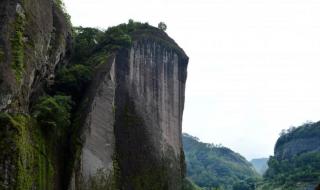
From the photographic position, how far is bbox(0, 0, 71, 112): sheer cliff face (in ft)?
58.3

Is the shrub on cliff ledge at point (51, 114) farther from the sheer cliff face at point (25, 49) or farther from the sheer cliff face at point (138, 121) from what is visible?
the sheer cliff face at point (138, 121)

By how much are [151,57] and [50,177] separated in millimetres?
12012

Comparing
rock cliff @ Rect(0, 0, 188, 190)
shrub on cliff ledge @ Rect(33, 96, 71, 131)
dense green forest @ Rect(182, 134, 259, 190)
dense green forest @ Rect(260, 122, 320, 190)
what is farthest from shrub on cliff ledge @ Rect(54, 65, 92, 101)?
dense green forest @ Rect(182, 134, 259, 190)

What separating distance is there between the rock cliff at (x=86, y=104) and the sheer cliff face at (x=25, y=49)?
4 cm

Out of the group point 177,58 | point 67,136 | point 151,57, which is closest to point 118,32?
point 151,57

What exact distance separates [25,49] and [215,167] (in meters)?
70.6

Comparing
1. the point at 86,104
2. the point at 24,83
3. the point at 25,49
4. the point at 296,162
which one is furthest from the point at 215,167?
the point at 24,83

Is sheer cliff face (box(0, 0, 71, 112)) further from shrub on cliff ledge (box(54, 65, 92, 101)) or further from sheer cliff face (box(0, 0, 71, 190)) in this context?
shrub on cliff ledge (box(54, 65, 92, 101))

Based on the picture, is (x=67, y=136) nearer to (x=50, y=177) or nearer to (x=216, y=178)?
(x=50, y=177)

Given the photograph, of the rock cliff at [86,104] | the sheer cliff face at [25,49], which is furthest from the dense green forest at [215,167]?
the sheer cliff face at [25,49]

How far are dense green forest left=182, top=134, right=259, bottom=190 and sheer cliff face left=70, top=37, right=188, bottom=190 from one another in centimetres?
3858

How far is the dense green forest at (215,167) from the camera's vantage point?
7562cm

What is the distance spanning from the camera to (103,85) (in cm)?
2397

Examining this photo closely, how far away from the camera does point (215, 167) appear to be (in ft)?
285
